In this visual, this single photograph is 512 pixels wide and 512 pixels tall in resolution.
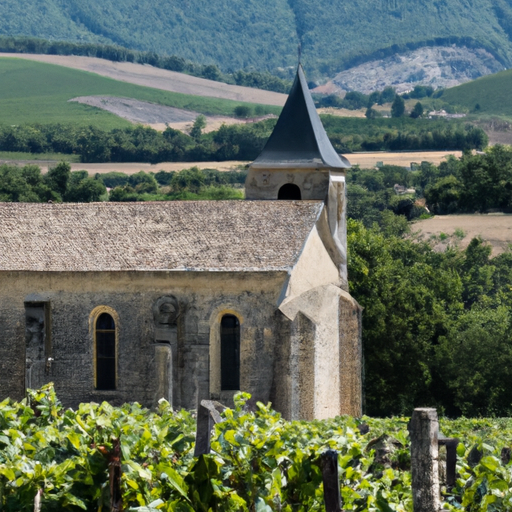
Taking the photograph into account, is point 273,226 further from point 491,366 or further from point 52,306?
point 491,366

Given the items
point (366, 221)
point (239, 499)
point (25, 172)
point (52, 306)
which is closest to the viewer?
point (239, 499)

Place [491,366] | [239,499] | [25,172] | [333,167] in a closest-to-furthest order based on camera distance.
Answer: [239,499] < [333,167] < [491,366] < [25,172]

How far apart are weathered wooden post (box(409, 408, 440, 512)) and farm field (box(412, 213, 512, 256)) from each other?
64849 mm

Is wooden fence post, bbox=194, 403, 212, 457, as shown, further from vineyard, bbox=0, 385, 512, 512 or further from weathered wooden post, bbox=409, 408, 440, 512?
weathered wooden post, bbox=409, 408, 440, 512

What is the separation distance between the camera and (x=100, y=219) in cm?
3547

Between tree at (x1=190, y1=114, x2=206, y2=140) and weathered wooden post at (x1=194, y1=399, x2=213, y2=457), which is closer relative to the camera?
weathered wooden post at (x1=194, y1=399, x2=213, y2=457)

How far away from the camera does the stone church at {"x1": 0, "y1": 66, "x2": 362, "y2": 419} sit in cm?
3294

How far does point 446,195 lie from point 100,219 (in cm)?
5905

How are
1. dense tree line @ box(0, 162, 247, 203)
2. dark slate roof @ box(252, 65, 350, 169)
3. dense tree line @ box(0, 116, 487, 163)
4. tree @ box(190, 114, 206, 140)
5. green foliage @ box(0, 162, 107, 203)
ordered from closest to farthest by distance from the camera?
dark slate roof @ box(252, 65, 350, 169) → dense tree line @ box(0, 162, 247, 203) → green foliage @ box(0, 162, 107, 203) → dense tree line @ box(0, 116, 487, 163) → tree @ box(190, 114, 206, 140)

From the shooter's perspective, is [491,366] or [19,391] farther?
[491,366]

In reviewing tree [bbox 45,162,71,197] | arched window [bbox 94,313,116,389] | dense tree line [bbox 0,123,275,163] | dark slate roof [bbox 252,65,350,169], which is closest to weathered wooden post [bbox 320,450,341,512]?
arched window [bbox 94,313,116,389]

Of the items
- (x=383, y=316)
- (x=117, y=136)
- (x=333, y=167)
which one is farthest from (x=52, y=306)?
(x=117, y=136)

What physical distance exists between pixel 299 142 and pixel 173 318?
338 inches

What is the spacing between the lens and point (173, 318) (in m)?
33.0
